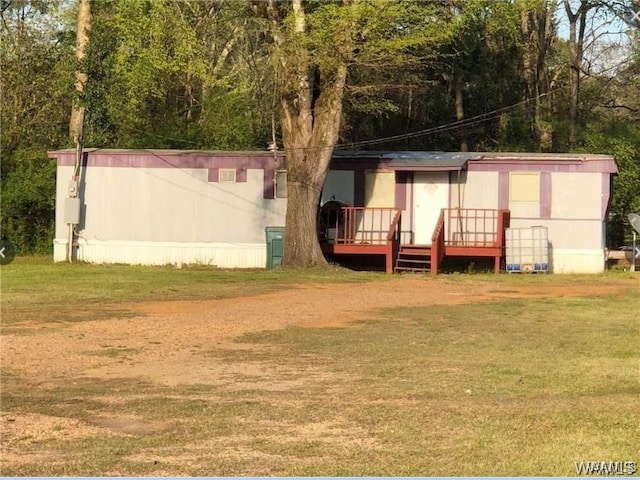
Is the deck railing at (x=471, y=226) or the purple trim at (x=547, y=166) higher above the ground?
the purple trim at (x=547, y=166)

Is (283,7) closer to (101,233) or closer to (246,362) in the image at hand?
(101,233)

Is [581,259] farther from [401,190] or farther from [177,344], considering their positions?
[177,344]

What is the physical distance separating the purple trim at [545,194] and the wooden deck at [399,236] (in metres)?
0.88

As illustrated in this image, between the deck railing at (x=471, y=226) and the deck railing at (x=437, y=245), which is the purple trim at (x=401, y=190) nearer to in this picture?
the deck railing at (x=471, y=226)

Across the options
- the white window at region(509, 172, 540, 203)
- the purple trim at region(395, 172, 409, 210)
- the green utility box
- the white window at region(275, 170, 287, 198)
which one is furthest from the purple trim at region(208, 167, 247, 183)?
the white window at region(509, 172, 540, 203)

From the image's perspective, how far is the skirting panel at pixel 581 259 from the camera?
2338 centimetres

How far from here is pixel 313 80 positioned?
22547 mm

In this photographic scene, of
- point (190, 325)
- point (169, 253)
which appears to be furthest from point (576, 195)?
point (190, 325)

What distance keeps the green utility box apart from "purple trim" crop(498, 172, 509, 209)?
5384mm

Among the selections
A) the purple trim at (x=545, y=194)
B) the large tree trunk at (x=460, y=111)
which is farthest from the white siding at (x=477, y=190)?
the large tree trunk at (x=460, y=111)

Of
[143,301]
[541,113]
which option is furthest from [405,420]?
[541,113]

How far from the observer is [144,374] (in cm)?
927

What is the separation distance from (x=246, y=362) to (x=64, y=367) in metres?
1.83

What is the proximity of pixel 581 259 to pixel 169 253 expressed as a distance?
10215 mm
